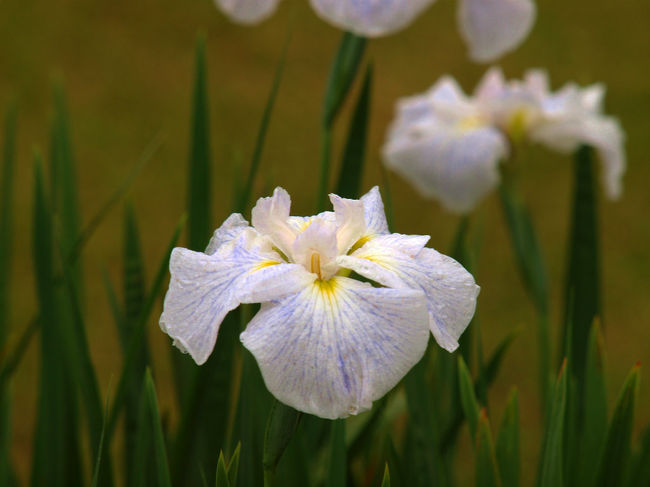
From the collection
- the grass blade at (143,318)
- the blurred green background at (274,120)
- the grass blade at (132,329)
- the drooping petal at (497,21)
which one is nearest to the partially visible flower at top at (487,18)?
the drooping petal at (497,21)

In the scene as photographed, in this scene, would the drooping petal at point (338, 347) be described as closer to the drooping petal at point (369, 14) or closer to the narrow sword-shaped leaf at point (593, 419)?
the narrow sword-shaped leaf at point (593, 419)

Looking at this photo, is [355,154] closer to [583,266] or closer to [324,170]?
[324,170]

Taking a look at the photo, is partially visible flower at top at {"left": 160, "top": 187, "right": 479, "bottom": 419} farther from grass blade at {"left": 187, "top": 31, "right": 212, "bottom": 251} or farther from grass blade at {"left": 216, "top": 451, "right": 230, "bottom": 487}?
grass blade at {"left": 187, "top": 31, "right": 212, "bottom": 251}

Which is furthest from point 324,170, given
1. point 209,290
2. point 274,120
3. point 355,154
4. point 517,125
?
point 274,120

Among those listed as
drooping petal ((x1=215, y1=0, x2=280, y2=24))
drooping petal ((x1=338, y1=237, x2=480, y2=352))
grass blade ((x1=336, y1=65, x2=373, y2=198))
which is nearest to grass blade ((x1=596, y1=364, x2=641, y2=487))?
drooping petal ((x1=338, y1=237, x2=480, y2=352))

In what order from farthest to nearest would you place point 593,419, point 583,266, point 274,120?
point 274,120 → point 583,266 → point 593,419

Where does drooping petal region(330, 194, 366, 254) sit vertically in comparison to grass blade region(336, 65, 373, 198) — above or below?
below

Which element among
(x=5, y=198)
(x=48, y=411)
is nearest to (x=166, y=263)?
(x=48, y=411)
